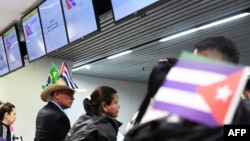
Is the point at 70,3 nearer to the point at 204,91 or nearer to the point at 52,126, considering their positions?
the point at 52,126

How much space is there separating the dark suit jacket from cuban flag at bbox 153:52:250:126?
2290 millimetres

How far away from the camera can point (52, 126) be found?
10.00 ft

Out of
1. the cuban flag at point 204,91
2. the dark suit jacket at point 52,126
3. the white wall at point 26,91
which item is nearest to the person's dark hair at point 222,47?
the cuban flag at point 204,91

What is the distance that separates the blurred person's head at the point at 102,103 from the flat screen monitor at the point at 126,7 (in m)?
0.93

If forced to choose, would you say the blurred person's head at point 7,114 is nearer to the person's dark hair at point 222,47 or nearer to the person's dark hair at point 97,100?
the person's dark hair at point 97,100

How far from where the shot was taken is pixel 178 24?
17.1 feet

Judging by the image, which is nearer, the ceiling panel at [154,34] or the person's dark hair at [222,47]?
the person's dark hair at [222,47]

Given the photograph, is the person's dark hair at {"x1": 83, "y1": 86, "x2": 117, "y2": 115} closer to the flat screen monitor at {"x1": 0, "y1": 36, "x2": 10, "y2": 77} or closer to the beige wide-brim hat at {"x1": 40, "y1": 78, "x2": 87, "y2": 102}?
the beige wide-brim hat at {"x1": 40, "y1": 78, "x2": 87, "y2": 102}

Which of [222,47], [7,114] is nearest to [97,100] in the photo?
[222,47]

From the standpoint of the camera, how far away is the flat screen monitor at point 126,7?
312cm

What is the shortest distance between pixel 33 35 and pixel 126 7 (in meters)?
2.29

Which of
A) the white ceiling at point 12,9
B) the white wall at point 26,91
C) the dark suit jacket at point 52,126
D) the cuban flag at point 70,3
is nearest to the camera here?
the dark suit jacket at point 52,126

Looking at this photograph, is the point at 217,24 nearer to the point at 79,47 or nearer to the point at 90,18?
the point at 90,18

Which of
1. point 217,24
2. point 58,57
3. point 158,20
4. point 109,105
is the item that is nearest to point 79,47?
point 58,57
